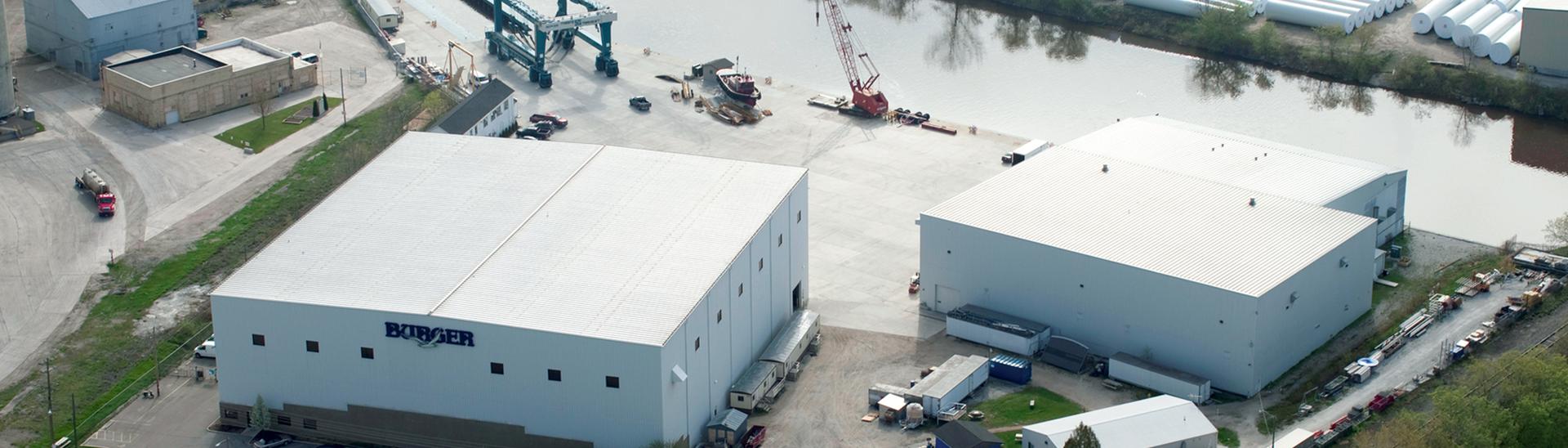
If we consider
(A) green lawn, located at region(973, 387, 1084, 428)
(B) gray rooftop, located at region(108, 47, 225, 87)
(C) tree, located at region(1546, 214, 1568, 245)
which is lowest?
(A) green lawn, located at region(973, 387, 1084, 428)

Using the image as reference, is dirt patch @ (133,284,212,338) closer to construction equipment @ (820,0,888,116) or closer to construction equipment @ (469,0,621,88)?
construction equipment @ (469,0,621,88)

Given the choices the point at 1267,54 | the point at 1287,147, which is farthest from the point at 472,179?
the point at 1267,54

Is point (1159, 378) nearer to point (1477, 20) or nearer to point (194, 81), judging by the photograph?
point (194, 81)

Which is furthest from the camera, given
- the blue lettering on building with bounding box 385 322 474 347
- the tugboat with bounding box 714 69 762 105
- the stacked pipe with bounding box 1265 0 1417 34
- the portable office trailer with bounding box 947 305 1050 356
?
the stacked pipe with bounding box 1265 0 1417 34

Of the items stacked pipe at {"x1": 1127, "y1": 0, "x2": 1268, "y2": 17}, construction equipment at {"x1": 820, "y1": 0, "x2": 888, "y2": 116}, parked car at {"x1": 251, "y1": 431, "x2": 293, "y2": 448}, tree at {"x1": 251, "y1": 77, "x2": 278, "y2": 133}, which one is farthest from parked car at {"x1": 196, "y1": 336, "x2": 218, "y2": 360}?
stacked pipe at {"x1": 1127, "y1": 0, "x2": 1268, "y2": 17}

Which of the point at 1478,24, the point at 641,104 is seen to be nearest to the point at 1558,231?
the point at 1478,24

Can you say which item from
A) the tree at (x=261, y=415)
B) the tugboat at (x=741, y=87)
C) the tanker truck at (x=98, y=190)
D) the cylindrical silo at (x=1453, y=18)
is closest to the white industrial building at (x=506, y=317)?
the tree at (x=261, y=415)
